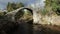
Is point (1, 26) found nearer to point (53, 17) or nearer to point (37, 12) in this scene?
point (53, 17)

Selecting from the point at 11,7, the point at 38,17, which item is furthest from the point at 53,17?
the point at 11,7

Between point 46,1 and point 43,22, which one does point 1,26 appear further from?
point 46,1

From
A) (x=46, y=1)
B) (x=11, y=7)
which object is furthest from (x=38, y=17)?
(x=11, y=7)

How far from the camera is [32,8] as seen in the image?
5791 cm

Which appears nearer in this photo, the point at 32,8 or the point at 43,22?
the point at 43,22

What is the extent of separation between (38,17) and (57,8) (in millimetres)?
6458

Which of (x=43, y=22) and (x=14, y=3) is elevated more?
(x=14, y=3)

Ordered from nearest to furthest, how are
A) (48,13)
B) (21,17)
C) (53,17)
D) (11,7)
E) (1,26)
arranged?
(1,26) → (53,17) → (48,13) → (21,17) → (11,7)

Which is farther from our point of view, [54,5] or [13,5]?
[13,5]

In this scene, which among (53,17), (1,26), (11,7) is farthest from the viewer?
(11,7)

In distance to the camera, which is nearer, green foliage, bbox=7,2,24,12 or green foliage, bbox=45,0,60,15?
green foliage, bbox=45,0,60,15

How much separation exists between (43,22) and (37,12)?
4.23 m

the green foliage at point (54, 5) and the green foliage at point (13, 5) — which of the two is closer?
the green foliage at point (54, 5)

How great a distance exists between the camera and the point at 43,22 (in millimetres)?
52844
